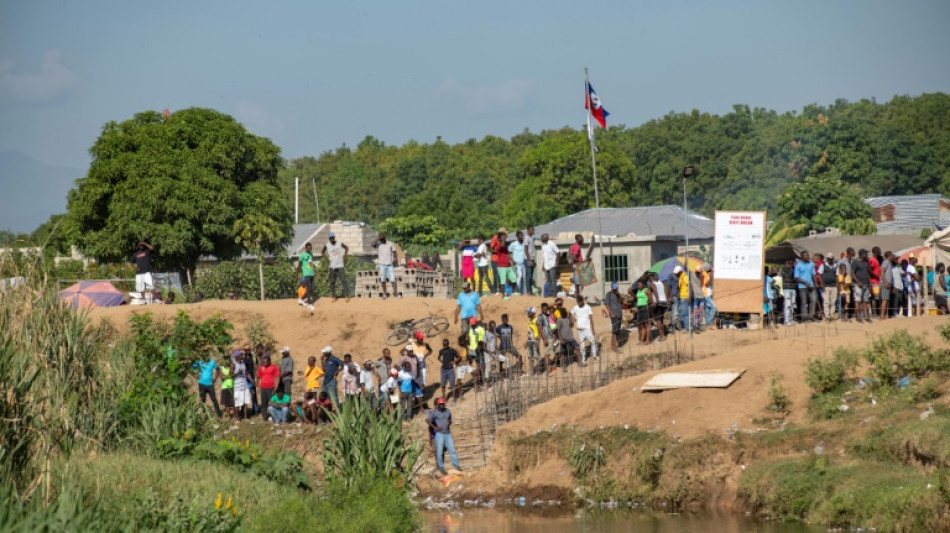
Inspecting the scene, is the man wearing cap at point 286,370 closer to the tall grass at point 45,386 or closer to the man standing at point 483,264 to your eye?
the tall grass at point 45,386

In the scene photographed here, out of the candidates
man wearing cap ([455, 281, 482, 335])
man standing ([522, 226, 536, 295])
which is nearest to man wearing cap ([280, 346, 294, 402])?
man wearing cap ([455, 281, 482, 335])

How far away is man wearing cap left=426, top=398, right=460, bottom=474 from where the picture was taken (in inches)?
956

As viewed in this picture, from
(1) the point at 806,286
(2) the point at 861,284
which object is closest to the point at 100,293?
(1) the point at 806,286

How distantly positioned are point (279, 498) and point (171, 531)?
3.24 metres

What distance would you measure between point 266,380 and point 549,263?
7.39m

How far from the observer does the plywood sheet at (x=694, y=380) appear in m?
24.2

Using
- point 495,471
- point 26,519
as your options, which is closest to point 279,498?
point 26,519

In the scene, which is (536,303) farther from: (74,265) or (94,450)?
(74,265)

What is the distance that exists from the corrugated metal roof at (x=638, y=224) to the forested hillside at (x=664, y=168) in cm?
1670

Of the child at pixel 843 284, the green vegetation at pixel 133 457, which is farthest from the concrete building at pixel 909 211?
the green vegetation at pixel 133 457

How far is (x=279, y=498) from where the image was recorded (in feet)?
60.5

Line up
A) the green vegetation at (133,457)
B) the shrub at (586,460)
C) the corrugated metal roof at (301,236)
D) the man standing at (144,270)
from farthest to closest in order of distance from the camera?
the corrugated metal roof at (301,236)
the man standing at (144,270)
the shrub at (586,460)
the green vegetation at (133,457)

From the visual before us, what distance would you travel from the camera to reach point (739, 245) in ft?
86.6

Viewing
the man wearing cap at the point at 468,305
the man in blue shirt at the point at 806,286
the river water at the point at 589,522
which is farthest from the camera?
the man wearing cap at the point at 468,305
